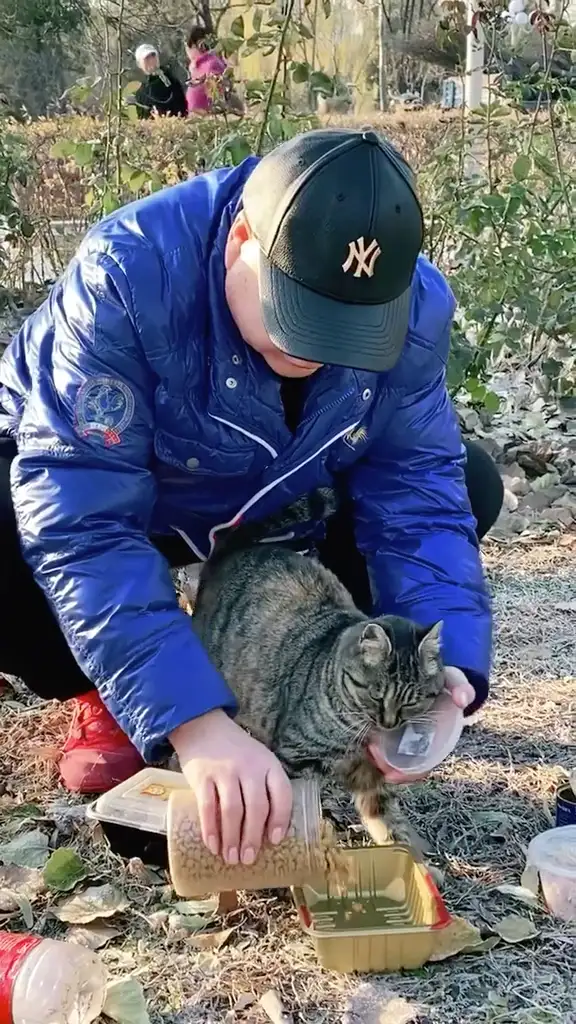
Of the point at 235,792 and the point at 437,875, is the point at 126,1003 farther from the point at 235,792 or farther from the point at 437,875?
the point at 437,875

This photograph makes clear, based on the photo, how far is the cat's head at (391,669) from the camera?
211 centimetres

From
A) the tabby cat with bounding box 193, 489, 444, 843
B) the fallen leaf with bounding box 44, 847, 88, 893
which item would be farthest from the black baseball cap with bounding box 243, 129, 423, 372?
the fallen leaf with bounding box 44, 847, 88, 893

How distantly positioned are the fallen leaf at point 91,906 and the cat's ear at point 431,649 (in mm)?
720

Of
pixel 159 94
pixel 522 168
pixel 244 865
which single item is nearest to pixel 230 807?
pixel 244 865

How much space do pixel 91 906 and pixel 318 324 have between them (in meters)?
1.17

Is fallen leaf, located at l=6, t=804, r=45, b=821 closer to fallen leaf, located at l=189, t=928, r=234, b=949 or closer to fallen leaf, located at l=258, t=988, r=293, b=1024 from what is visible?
fallen leaf, located at l=189, t=928, r=234, b=949

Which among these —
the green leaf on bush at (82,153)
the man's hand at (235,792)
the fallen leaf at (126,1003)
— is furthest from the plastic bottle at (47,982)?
the green leaf on bush at (82,153)

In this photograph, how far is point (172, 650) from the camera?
1724 mm

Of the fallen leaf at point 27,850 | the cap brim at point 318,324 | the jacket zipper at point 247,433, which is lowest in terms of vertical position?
the fallen leaf at point 27,850

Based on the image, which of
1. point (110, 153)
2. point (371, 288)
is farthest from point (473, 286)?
point (371, 288)

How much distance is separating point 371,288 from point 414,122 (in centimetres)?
541

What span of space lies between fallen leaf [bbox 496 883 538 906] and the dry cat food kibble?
0.42m

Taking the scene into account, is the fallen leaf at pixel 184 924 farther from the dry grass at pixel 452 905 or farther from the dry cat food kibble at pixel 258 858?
the dry cat food kibble at pixel 258 858

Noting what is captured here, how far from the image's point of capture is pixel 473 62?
17.8 ft
